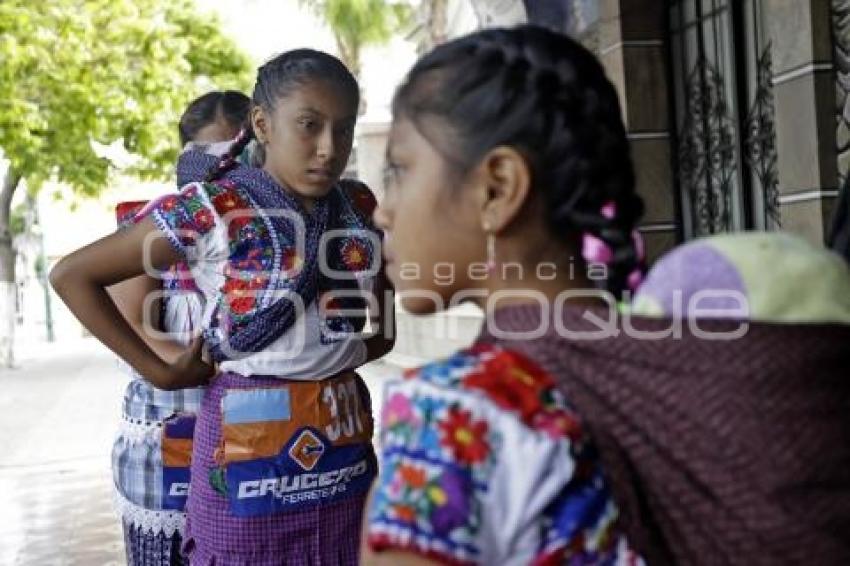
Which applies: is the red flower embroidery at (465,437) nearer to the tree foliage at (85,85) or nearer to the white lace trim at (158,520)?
the white lace trim at (158,520)

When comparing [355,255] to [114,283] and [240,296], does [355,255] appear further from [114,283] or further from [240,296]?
[114,283]

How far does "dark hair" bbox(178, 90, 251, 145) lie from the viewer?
144 inches

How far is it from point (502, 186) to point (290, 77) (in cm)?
128

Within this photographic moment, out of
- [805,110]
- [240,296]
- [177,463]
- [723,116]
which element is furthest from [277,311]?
[723,116]

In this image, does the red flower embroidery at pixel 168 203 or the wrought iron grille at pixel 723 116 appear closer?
the red flower embroidery at pixel 168 203

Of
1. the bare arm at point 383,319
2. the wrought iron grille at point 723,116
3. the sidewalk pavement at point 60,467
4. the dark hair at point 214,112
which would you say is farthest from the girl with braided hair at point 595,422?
the sidewalk pavement at point 60,467

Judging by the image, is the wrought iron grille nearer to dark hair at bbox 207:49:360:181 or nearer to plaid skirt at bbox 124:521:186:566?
dark hair at bbox 207:49:360:181

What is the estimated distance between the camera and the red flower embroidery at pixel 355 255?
2480 millimetres

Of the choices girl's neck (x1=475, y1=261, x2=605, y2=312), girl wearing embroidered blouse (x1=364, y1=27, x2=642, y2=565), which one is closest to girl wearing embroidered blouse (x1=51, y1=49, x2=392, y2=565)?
girl wearing embroidered blouse (x1=364, y1=27, x2=642, y2=565)

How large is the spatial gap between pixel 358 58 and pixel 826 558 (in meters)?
24.2

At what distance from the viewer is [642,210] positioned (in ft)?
4.29

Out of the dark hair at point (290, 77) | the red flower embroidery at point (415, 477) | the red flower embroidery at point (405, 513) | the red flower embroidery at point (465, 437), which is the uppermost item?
the dark hair at point (290, 77)

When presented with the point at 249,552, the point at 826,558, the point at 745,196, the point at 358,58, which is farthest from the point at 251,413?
the point at 358,58

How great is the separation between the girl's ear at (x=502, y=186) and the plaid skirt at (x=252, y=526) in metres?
1.21
